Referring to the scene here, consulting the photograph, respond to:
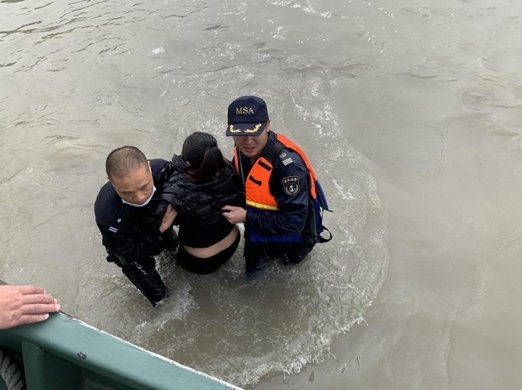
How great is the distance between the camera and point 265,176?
3.05m

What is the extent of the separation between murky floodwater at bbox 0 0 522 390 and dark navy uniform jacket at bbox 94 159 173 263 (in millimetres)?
995

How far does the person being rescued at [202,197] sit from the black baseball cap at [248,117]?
0.20 metres

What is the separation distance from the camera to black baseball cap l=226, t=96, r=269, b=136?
9.53 feet

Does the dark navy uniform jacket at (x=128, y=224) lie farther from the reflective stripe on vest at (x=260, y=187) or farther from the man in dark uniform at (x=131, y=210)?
the reflective stripe on vest at (x=260, y=187)

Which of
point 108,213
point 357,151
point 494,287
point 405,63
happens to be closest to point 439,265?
point 494,287

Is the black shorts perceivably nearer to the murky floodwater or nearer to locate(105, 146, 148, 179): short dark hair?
the murky floodwater

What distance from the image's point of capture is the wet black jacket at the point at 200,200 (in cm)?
295

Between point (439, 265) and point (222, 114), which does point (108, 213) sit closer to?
point (439, 265)

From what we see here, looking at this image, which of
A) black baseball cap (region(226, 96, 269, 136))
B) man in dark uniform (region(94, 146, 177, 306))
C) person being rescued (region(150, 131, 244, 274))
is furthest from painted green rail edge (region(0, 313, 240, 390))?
black baseball cap (region(226, 96, 269, 136))

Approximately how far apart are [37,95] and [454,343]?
6604 millimetres

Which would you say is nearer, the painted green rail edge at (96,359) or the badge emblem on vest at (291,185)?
the painted green rail edge at (96,359)

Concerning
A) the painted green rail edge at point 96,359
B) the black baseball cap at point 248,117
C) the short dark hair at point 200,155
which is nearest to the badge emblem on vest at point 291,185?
the black baseball cap at point 248,117

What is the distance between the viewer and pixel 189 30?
817 cm

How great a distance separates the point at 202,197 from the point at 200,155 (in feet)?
1.16
